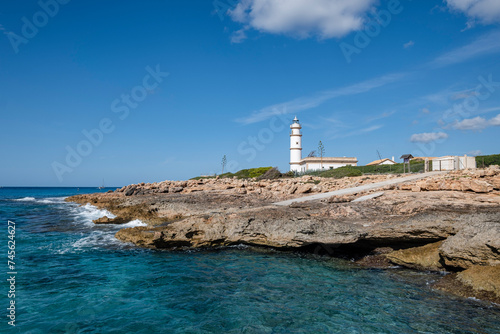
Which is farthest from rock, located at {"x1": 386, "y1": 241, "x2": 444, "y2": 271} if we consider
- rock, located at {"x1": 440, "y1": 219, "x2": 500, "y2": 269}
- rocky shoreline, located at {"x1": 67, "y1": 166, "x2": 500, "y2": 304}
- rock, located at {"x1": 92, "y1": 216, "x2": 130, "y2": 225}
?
rock, located at {"x1": 92, "y1": 216, "x2": 130, "y2": 225}

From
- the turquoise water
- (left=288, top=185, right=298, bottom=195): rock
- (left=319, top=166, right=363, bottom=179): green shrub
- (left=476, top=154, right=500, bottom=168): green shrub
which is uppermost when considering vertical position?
(left=476, top=154, right=500, bottom=168): green shrub

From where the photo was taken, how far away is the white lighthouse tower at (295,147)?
6694cm

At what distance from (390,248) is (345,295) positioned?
3982 millimetres

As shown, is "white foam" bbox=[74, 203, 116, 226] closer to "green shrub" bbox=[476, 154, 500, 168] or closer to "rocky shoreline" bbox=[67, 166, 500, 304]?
"rocky shoreline" bbox=[67, 166, 500, 304]

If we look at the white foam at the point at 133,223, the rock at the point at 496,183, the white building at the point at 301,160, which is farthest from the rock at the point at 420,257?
the white building at the point at 301,160

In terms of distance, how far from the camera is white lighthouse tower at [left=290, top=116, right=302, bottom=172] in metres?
66.9

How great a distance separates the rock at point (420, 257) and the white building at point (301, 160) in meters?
53.3

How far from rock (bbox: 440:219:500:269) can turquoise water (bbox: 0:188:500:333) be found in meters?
0.87

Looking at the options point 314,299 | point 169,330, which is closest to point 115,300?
point 169,330

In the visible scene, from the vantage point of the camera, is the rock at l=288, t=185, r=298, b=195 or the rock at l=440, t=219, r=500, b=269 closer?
the rock at l=440, t=219, r=500, b=269

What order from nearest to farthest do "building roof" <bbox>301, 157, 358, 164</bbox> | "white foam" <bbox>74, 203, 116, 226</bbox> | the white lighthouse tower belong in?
"white foam" <bbox>74, 203, 116, 226</bbox> → "building roof" <bbox>301, 157, 358, 164</bbox> → the white lighthouse tower

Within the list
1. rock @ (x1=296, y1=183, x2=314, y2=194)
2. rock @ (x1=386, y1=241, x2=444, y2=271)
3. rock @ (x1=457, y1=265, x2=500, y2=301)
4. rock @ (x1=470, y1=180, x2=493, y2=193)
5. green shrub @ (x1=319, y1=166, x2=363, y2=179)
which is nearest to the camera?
rock @ (x1=457, y1=265, x2=500, y2=301)

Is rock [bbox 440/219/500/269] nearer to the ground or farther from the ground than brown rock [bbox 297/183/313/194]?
nearer to the ground

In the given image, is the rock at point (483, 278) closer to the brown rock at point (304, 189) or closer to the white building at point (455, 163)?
the brown rock at point (304, 189)
